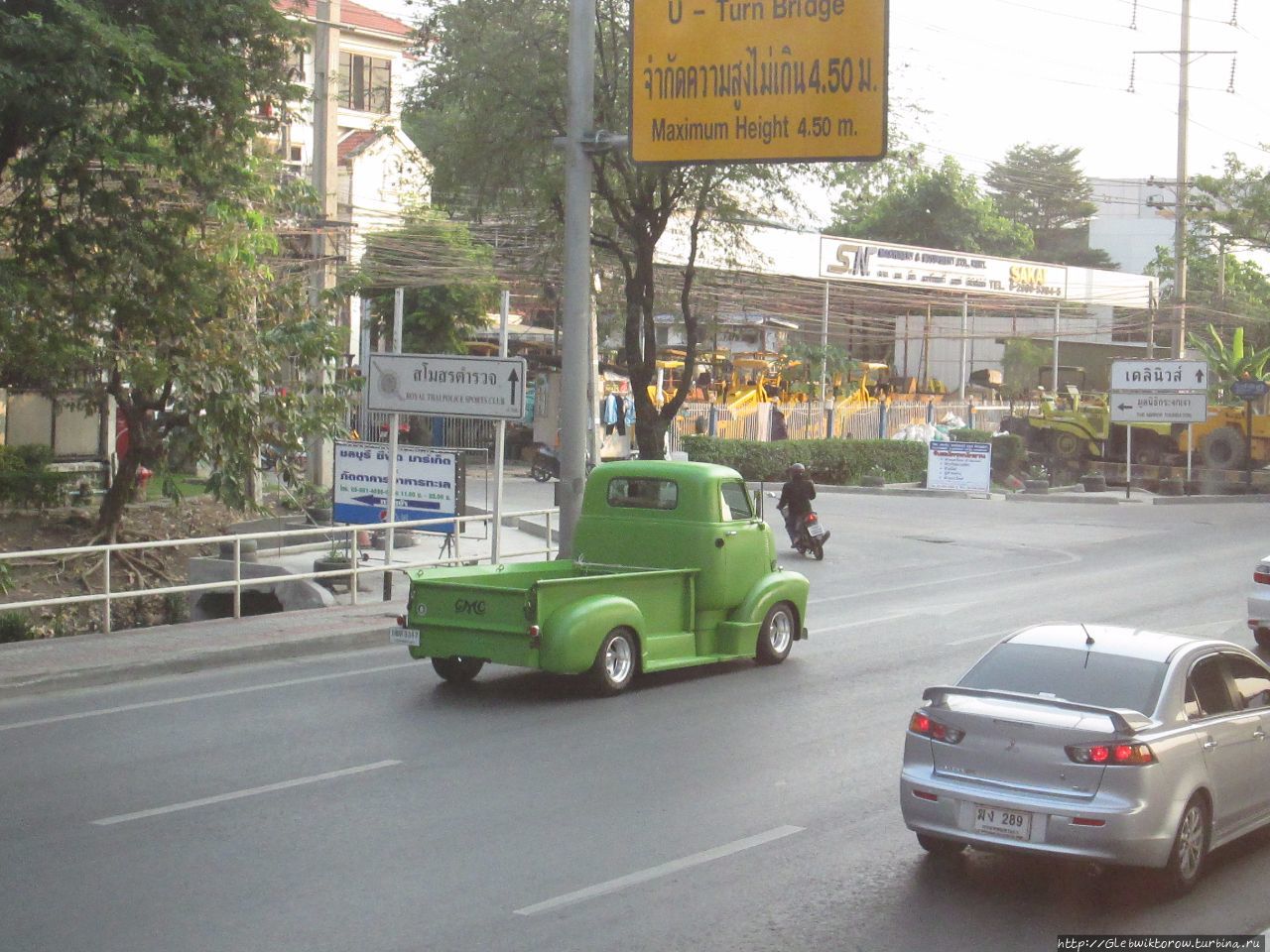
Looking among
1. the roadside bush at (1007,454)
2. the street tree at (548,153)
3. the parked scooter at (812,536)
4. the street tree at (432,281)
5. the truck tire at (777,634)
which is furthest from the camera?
the roadside bush at (1007,454)

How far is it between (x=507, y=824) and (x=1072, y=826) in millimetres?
3300

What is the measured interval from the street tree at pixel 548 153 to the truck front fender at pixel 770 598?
846cm

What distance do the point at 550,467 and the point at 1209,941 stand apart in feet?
105

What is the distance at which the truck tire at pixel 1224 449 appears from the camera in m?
43.4

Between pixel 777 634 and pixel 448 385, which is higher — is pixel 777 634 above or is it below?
below

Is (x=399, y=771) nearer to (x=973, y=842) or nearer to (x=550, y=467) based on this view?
(x=973, y=842)

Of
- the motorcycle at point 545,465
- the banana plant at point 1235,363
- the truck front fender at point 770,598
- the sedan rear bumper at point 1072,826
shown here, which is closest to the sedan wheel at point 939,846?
the sedan rear bumper at point 1072,826

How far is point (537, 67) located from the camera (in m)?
22.2

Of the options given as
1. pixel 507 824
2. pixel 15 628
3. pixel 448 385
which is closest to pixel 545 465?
pixel 448 385

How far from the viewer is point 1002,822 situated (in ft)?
24.8

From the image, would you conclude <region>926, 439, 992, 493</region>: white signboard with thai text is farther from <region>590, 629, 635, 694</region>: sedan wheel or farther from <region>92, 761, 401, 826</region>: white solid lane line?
<region>92, 761, 401, 826</region>: white solid lane line

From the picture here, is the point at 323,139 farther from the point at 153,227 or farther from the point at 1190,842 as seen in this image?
the point at 1190,842

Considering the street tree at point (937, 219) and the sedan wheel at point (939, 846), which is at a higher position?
the street tree at point (937, 219)

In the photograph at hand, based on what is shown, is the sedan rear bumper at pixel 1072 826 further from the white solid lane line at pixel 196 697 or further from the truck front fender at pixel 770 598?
the white solid lane line at pixel 196 697
